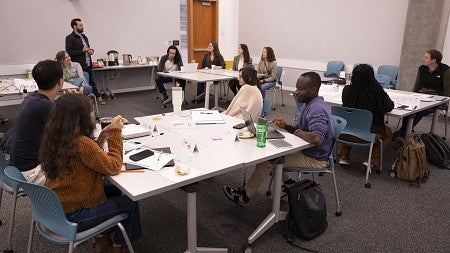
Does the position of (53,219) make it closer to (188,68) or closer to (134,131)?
(134,131)

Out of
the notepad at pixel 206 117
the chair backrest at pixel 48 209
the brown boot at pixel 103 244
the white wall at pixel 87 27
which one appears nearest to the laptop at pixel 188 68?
the white wall at pixel 87 27

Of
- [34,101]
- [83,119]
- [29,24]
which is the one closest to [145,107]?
[29,24]

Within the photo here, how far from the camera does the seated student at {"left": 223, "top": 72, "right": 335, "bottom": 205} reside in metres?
2.41

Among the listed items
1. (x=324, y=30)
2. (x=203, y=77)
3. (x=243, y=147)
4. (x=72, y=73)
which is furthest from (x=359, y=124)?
(x=324, y=30)

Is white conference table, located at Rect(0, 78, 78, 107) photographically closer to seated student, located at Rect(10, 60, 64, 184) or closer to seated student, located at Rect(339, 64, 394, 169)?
seated student, located at Rect(10, 60, 64, 184)

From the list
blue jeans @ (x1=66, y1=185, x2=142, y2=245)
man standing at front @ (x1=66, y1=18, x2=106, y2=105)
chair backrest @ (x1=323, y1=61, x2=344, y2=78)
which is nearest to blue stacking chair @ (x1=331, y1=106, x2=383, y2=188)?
blue jeans @ (x1=66, y1=185, x2=142, y2=245)

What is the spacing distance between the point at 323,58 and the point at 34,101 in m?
6.61

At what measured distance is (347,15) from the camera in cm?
695

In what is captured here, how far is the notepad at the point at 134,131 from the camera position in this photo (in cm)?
243

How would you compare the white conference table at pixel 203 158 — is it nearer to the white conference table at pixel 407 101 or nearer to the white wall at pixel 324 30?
the white conference table at pixel 407 101

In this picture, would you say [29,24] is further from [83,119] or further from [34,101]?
[83,119]

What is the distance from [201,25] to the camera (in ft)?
29.5

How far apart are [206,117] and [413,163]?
7.10 ft

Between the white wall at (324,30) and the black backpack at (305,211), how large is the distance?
5127mm
